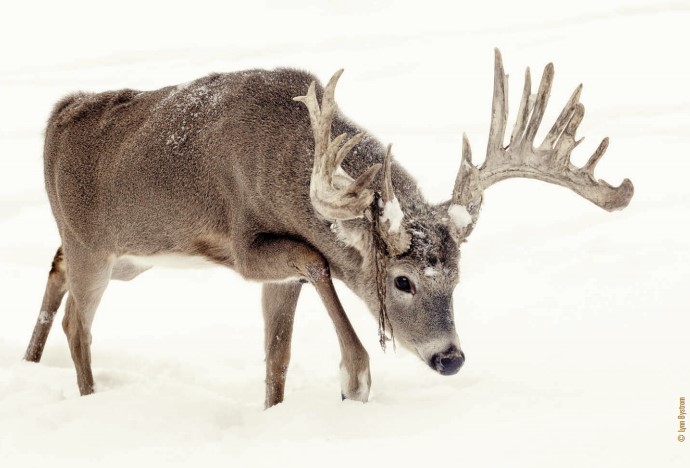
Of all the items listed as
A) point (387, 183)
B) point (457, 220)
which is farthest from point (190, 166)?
point (457, 220)

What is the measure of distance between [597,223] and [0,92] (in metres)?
11.2

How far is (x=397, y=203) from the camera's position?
586 cm

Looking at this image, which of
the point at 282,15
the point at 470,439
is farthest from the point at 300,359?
the point at 282,15

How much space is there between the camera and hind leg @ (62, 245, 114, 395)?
7480 millimetres

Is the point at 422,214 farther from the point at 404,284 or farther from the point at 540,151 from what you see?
the point at 540,151

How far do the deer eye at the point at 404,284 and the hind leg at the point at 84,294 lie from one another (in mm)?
2450

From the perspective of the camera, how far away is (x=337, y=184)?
230 inches

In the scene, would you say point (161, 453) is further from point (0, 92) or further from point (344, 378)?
point (0, 92)

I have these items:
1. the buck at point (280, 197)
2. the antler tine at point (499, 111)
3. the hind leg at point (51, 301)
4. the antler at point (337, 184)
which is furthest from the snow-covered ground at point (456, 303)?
the antler tine at point (499, 111)

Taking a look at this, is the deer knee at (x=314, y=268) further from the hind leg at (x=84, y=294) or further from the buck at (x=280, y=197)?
the hind leg at (x=84, y=294)

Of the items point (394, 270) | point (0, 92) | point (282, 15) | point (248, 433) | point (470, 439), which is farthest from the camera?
point (282, 15)

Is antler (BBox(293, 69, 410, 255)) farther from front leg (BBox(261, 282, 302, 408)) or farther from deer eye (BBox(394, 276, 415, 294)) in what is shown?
front leg (BBox(261, 282, 302, 408))

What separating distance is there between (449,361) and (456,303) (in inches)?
122

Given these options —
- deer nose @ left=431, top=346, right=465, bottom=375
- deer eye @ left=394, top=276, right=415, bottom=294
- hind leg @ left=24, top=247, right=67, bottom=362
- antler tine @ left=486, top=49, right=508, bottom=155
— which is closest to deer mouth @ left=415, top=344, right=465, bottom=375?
deer nose @ left=431, top=346, right=465, bottom=375
